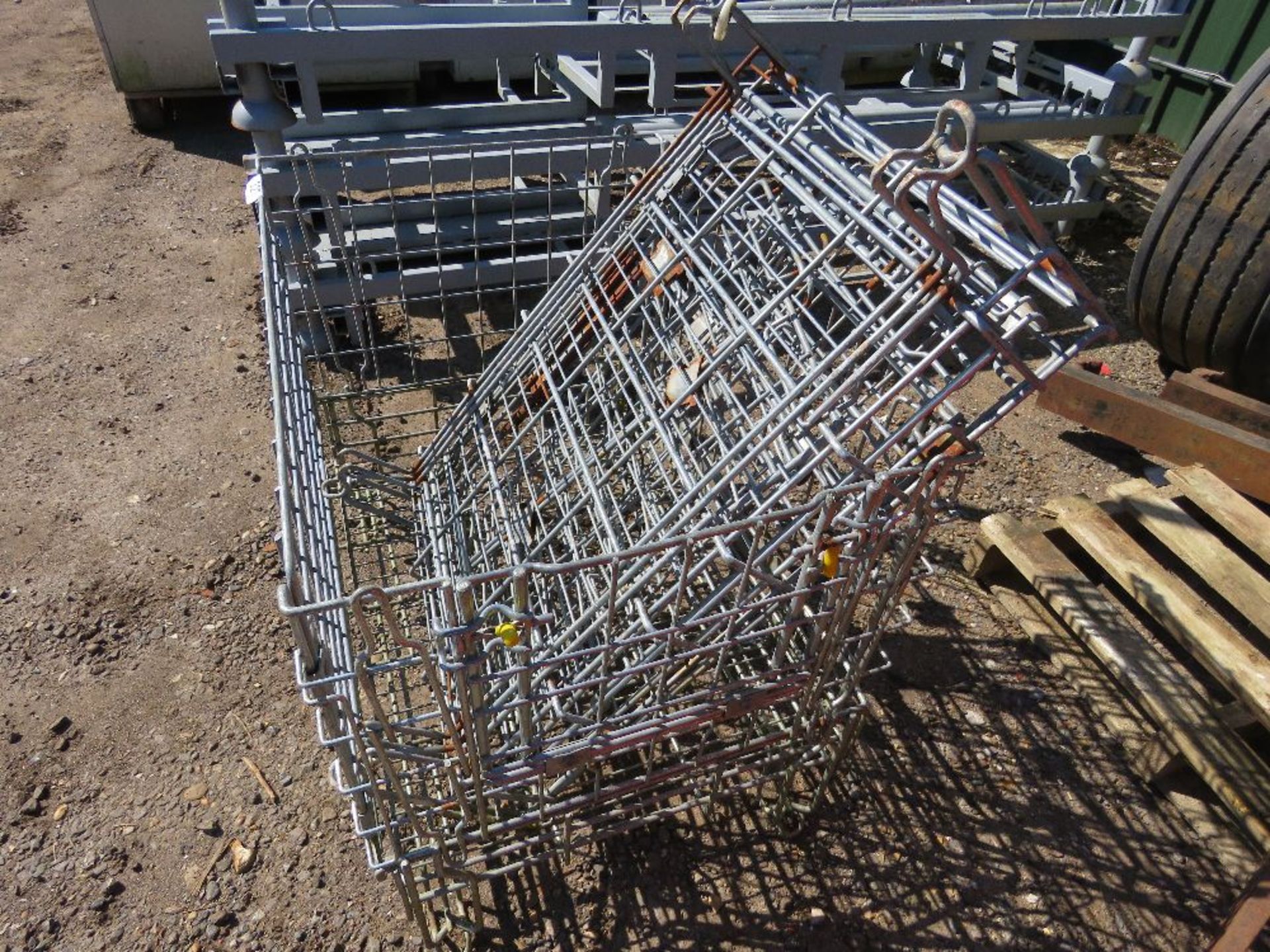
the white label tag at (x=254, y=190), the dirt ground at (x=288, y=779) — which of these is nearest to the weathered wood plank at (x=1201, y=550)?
the dirt ground at (x=288, y=779)

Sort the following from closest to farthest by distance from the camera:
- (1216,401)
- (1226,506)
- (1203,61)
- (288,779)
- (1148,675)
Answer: (288,779) < (1148,675) < (1226,506) < (1216,401) < (1203,61)

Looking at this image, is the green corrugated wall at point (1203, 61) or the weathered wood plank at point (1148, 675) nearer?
the weathered wood plank at point (1148, 675)

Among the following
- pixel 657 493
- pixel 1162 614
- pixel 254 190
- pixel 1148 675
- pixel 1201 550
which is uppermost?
pixel 254 190

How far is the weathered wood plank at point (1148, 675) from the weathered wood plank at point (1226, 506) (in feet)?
1.89

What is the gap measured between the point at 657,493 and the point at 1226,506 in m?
2.47

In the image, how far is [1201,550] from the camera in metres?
3.38

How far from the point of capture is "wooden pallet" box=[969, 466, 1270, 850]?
2928 mm

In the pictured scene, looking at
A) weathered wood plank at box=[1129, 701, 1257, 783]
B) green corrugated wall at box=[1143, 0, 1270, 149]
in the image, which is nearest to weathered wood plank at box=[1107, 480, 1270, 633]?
weathered wood plank at box=[1129, 701, 1257, 783]

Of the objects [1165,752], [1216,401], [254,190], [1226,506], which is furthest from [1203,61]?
[254,190]

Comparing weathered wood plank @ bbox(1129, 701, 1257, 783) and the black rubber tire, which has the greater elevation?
the black rubber tire

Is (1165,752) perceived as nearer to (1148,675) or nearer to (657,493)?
(1148,675)

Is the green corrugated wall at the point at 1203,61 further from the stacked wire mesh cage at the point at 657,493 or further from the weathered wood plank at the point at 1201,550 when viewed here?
the weathered wood plank at the point at 1201,550

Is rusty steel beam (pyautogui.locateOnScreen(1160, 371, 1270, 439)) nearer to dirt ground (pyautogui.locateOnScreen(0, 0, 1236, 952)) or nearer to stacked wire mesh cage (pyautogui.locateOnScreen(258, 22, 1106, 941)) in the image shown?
dirt ground (pyautogui.locateOnScreen(0, 0, 1236, 952))

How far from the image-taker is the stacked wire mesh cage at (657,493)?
1.86m
